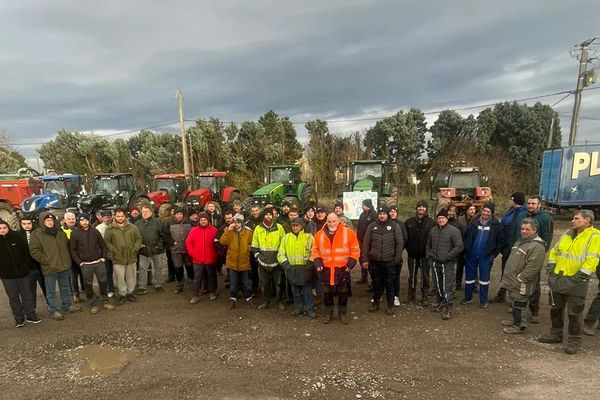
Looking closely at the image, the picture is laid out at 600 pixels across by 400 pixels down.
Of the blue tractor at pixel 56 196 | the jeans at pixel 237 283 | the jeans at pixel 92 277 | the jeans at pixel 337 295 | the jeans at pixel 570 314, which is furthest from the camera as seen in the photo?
the blue tractor at pixel 56 196

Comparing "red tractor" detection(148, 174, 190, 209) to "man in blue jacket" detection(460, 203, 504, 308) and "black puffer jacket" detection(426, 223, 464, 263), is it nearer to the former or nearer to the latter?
"black puffer jacket" detection(426, 223, 464, 263)

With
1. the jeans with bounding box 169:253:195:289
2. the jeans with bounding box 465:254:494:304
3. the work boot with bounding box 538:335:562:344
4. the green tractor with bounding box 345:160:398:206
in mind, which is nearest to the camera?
Answer: the work boot with bounding box 538:335:562:344

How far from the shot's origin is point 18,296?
16.8ft

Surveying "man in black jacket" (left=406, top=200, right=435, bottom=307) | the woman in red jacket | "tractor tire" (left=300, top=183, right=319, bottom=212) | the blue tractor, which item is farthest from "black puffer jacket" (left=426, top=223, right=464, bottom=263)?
the blue tractor

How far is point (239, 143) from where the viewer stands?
2606cm

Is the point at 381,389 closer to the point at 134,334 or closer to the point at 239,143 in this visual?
the point at 134,334

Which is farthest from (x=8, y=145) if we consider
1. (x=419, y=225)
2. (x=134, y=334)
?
(x=419, y=225)

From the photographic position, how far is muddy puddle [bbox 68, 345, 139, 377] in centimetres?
400

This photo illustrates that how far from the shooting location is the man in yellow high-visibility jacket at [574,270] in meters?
3.87

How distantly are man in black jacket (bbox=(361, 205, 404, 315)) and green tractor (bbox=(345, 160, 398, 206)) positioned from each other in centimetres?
726

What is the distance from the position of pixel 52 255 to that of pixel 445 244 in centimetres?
603

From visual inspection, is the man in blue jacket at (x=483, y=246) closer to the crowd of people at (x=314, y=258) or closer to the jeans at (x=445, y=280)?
the crowd of people at (x=314, y=258)

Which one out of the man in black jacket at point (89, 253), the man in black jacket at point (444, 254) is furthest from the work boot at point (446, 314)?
the man in black jacket at point (89, 253)

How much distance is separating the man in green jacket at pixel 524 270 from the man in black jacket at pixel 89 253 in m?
6.23
